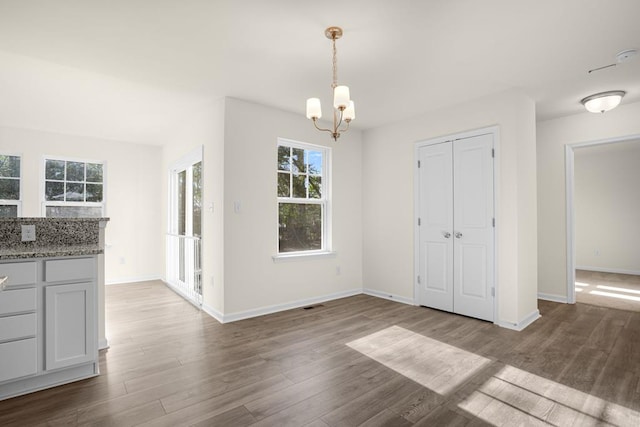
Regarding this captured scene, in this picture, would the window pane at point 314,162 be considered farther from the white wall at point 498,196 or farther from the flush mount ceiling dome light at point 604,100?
the flush mount ceiling dome light at point 604,100

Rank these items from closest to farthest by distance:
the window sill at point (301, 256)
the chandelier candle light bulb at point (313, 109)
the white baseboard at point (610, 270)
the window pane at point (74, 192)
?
the chandelier candle light bulb at point (313, 109), the window sill at point (301, 256), the window pane at point (74, 192), the white baseboard at point (610, 270)

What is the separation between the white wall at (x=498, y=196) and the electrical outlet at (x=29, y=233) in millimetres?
3925

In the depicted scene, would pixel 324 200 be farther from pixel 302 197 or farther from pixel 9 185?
pixel 9 185

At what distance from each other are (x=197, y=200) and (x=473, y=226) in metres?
3.73

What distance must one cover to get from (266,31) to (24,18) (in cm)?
165

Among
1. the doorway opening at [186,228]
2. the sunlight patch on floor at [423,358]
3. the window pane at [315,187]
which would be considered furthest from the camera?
the window pane at [315,187]

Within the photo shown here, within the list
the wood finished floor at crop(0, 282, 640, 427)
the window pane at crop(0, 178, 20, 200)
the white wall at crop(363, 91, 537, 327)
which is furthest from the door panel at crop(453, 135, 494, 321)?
the window pane at crop(0, 178, 20, 200)

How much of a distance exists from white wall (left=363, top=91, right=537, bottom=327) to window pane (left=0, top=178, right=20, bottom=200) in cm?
548

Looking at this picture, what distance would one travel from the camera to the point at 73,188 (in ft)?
18.2

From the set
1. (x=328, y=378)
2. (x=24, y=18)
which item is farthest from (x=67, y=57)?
(x=328, y=378)

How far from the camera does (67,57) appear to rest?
2.78m

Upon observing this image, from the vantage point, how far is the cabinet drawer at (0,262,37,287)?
82.9 inches

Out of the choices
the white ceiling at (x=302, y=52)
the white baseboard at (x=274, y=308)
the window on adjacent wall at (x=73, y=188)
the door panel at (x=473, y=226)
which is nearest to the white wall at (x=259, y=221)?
the white baseboard at (x=274, y=308)

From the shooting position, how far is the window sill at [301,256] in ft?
13.5
